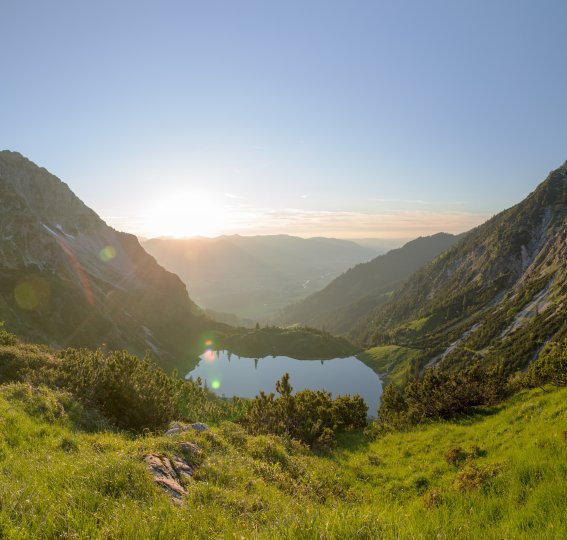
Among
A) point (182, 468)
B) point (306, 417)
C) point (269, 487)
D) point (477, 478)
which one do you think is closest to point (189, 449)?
point (182, 468)

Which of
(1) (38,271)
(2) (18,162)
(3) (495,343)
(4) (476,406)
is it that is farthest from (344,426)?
(2) (18,162)

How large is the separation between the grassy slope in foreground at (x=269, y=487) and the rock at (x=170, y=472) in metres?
0.40

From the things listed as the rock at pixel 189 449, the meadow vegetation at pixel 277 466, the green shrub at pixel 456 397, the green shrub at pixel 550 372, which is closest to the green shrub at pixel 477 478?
the meadow vegetation at pixel 277 466

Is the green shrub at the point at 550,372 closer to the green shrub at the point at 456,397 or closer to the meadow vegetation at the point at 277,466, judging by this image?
the meadow vegetation at the point at 277,466

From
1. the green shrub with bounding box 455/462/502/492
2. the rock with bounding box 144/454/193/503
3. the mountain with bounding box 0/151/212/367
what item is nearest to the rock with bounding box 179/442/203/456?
the rock with bounding box 144/454/193/503

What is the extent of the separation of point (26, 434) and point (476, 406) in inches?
1164

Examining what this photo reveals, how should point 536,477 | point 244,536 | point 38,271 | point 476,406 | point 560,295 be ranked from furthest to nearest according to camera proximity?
point 560,295
point 38,271
point 476,406
point 536,477
point 244,536

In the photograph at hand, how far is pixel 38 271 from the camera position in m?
132

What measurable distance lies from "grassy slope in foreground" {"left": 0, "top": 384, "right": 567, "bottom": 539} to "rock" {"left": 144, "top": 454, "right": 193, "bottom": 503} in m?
0.40

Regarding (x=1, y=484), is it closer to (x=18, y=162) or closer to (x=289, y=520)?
(x=289, y=520)

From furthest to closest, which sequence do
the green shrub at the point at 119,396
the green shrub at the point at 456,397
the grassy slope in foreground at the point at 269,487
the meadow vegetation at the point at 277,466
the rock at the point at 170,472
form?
the green shrub at the point at 456,397 < the green shrub at the point at 119,396 < the rock at the point at 170,472 < the meadow vegetation at the point at 277,466 < the grassy slope in foreground at the point at 269,487

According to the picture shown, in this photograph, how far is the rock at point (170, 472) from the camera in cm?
816

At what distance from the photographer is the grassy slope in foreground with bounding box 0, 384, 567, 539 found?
5.03 m

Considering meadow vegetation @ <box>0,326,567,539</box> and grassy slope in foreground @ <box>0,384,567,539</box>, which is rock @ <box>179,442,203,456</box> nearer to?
meadow vegetation @ <box>0,326,567,539</box>
